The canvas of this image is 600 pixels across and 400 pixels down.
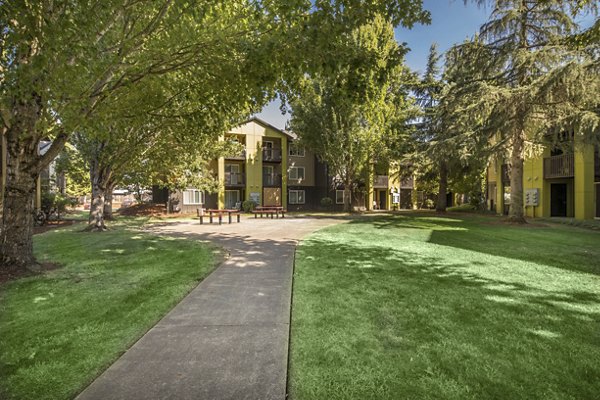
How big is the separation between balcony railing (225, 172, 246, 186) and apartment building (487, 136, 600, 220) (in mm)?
22990

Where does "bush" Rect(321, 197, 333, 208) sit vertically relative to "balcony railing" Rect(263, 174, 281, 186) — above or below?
below

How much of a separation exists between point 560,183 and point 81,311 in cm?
3054

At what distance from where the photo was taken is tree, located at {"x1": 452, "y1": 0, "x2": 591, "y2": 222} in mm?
15859

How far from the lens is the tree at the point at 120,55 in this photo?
5.16m

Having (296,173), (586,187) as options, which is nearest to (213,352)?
(586,187)

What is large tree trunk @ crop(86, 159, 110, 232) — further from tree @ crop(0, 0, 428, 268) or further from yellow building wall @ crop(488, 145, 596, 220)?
yellow building wall @ crop(488, 145, 596, 220)

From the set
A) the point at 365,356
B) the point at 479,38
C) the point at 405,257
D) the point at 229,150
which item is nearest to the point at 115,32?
the point at 365,356

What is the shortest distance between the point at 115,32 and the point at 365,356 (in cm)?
823

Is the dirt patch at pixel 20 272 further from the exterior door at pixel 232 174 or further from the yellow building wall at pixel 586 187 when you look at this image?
the yellow building wall at pixel 586 187

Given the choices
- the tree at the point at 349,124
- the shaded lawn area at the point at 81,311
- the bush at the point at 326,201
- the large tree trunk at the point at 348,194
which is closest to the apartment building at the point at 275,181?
the bush at the point at 326,201

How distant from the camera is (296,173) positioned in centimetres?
3772

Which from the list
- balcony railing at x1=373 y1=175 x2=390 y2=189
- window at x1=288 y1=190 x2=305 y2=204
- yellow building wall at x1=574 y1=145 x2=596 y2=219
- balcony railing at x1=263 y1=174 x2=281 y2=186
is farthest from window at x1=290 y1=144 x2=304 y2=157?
yellow building wall at x1=574 y1=145 x2=596 y2=219

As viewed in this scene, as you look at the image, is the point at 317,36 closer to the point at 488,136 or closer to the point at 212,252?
the point at 212,252

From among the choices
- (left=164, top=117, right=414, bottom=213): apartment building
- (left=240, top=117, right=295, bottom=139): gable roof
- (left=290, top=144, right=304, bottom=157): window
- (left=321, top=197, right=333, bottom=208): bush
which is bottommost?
(left=321, top=197, right=333, bottom=208): bush
